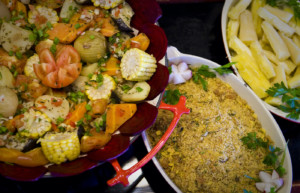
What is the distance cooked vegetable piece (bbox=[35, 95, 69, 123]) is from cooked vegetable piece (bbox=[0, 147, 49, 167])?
0.17 metres

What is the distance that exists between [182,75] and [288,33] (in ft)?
3.00

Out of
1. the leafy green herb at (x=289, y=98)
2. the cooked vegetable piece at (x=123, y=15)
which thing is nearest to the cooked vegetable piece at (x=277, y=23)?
the leafy green herb at (x=289, y=98)

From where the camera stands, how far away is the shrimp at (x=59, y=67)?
1.21m

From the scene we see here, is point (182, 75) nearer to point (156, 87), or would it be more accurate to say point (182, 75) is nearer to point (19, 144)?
point (156, 87)

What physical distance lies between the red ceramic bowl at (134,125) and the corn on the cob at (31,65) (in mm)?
450

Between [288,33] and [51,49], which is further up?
[51,49]

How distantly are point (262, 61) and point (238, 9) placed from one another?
1.48 feet

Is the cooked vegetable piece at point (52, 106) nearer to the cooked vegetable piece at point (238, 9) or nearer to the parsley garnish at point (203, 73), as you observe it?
the parsley garnish at point (203, 73)

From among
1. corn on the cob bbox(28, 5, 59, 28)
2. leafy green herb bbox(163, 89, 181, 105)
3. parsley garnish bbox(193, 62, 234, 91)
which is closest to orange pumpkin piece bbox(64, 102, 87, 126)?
corn on the cob bbox(28, 5, 59, 28)

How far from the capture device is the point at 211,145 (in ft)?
5.22

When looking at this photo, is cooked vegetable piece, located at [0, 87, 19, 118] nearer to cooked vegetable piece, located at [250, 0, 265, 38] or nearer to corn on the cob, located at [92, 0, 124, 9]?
corn on the cob, located at [92, 0, 124, 9]

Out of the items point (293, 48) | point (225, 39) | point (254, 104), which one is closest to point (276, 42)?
point (293, 48)

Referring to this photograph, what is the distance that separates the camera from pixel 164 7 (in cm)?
217

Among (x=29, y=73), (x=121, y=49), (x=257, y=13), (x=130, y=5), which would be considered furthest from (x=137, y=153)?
→ (x=257, y=13)
